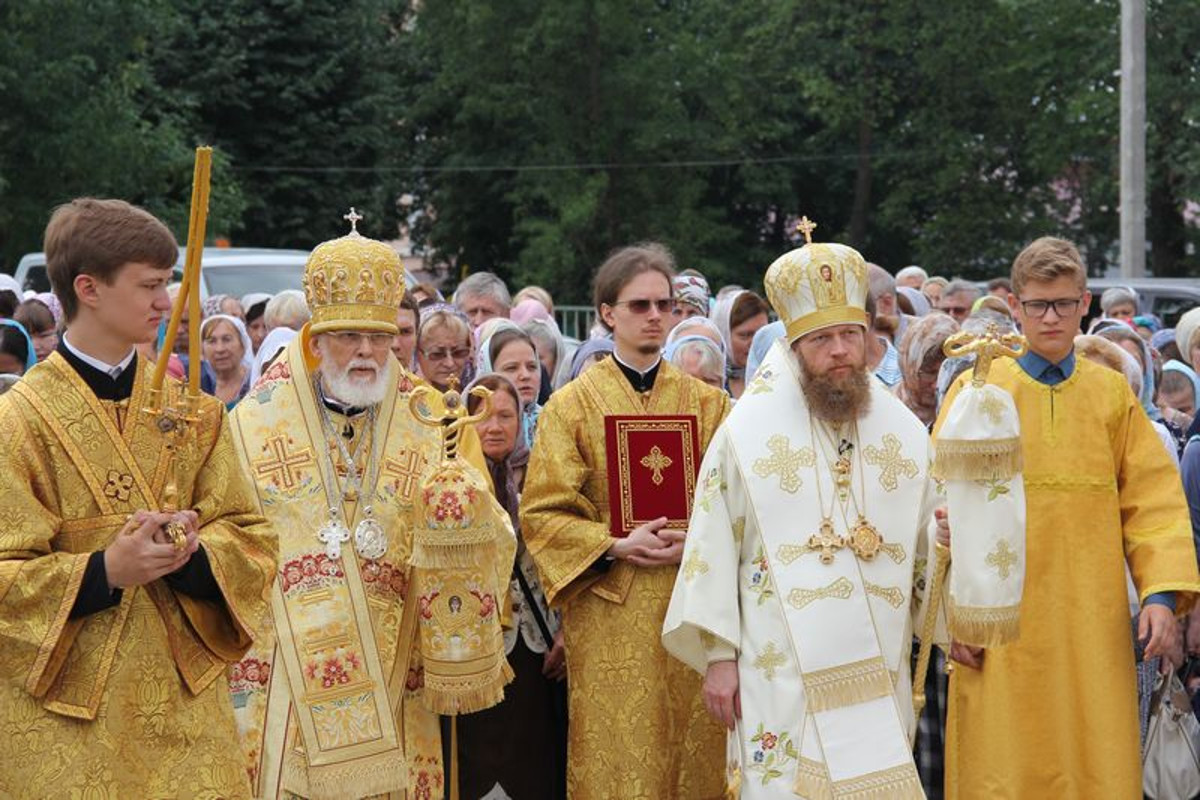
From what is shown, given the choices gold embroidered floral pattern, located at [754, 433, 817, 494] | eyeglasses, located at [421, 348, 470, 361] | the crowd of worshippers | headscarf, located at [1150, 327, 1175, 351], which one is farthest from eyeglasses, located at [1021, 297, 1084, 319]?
headscarf, located at [1150, 327, 1175, 351]

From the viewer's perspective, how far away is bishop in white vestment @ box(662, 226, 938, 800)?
557cm

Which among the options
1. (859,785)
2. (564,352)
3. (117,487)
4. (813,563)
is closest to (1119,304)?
(564,352)

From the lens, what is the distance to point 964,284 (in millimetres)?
12617

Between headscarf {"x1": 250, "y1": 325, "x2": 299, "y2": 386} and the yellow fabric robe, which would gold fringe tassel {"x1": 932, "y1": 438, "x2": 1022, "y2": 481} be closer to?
the yellow fabric robe

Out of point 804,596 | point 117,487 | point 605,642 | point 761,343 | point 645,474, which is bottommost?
point 605,642

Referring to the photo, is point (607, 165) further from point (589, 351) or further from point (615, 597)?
point (615, 597)

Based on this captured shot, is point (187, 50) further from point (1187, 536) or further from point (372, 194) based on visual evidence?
point (1187, 536)

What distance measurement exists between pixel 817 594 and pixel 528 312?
6.12 metres

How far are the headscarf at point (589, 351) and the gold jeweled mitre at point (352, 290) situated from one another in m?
2.22

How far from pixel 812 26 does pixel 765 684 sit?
29.4 metres

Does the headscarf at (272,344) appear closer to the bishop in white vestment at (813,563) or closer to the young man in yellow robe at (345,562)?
the young man in yellow robe at (345,562)

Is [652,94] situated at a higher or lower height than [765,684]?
higher

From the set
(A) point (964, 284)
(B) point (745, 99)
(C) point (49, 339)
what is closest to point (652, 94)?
(B) point (745, 99)

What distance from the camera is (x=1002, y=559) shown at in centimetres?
555
